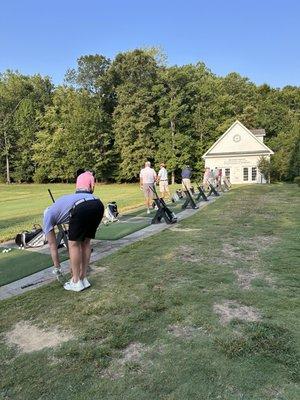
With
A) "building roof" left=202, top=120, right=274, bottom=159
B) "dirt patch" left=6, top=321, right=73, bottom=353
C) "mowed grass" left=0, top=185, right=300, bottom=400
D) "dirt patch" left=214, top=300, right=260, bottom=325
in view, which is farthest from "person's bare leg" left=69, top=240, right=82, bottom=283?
"building roof" left=202, top=120, right=274, bottom=159

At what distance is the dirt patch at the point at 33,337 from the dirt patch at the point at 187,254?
3018 mm

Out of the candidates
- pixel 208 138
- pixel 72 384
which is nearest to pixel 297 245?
pixel 72 384

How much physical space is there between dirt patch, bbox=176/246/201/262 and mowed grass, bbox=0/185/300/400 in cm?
5

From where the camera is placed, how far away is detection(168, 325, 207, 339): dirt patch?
3660 millimetres

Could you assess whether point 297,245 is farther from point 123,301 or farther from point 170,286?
point 123,301

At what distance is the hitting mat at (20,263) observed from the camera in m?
6.09

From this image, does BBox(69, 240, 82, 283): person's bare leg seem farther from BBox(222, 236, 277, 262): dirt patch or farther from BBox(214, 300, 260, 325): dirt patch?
BBox(222, 236, 277, 262): dirt patch

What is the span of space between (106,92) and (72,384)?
5369 cm

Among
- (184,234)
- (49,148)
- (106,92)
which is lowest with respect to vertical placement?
(184,234)

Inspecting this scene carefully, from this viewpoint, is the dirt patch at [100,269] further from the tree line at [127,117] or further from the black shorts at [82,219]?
the tree line at [127,117]

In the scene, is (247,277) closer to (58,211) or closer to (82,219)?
(82,219)

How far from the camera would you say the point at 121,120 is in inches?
1917

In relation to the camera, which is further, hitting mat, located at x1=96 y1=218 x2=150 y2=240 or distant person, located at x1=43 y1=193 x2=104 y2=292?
hitting mat, located at x1=96 y1=218 x2=150 y2=240

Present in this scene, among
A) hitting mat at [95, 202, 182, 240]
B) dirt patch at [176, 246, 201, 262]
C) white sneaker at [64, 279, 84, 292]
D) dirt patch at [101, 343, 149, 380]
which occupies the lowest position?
hitting mat at [95, 202, 182, 240]
